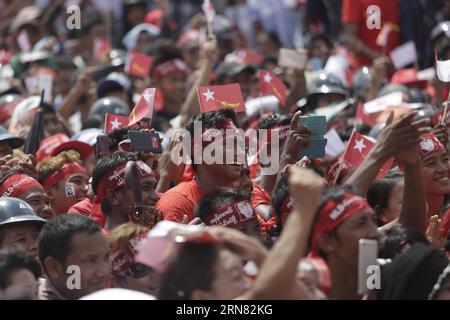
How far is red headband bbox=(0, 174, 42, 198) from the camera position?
880 cm

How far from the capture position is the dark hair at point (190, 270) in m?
5.63

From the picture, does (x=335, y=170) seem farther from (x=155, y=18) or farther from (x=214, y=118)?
(x=155, y=18)

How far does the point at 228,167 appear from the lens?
28.3ft

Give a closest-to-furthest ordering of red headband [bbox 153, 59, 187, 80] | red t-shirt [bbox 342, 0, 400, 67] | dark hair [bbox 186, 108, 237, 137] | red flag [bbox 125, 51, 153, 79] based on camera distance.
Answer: dark hair [bbox 186, 108, 237, 137] < red headband [bbox 153, 59, 187, 80] < red flag [bbox 125, 51, 153, 79] < red t-shirt [bbox 342, 0, 400, 67]

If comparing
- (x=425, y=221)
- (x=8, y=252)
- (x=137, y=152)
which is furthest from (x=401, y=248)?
(x=137, y=152)

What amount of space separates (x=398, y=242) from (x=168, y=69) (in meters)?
7.07

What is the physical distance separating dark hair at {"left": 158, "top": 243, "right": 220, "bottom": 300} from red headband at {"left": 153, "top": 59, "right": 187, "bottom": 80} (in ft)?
26.1

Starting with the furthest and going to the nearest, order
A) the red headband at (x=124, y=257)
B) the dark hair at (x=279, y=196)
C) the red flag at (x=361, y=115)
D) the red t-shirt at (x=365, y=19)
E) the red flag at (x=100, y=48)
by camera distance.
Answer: the red flag at (x=100, y=48) → the red t-shirt at (x=365, y=19) → the red flag at (x=361, y=115) → the dark hair at (x=279, y=196) → the red headband at (x=124, y=257)

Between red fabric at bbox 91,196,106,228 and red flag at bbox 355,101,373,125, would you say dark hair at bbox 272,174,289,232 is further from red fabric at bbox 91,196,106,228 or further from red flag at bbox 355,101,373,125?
red flag at bbox 355,101,373,125

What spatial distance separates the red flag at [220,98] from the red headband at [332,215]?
2.67 meters

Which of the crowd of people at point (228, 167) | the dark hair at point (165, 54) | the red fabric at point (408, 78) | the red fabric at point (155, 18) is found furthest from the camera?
the red fabric at point (155, 18)

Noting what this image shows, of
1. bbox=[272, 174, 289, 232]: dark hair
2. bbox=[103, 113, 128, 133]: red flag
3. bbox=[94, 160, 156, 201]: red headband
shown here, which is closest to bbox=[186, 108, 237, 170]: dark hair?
Result: bbox=[94, 160, 156, 201]: red headband

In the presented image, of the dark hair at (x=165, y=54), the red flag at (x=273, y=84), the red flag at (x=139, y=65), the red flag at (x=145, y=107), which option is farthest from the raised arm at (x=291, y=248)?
the red flag at (x=139, y=65)

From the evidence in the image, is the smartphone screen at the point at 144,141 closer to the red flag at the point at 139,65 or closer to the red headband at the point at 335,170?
the red headband at the point at 335,170
